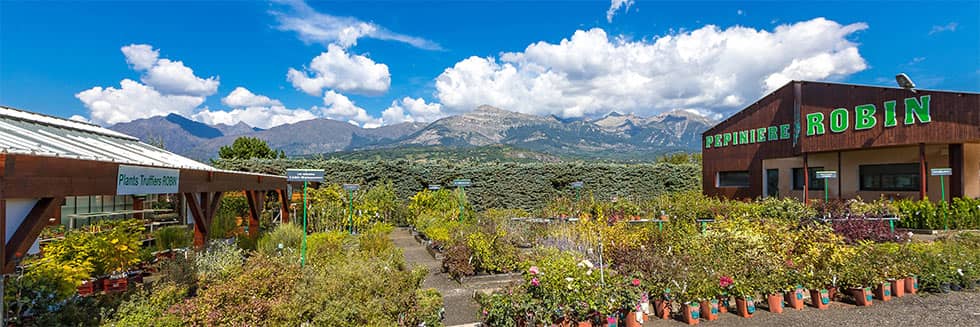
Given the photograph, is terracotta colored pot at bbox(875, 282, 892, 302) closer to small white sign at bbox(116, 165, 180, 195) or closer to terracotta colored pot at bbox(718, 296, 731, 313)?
terracotta colored pot at bbox(718, 296, 731, 313)

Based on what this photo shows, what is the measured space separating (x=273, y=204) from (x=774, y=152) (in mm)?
19185

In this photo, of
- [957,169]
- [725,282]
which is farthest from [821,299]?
[957,169]

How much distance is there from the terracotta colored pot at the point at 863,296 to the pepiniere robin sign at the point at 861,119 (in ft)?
38.0

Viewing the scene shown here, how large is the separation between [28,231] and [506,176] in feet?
55.8

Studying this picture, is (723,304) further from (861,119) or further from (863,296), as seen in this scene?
(861,119)

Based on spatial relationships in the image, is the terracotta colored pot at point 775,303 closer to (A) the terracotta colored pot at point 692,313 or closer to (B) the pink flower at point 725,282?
(B) the pink flower at point 725,282

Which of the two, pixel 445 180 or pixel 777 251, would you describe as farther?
pixel 445 180

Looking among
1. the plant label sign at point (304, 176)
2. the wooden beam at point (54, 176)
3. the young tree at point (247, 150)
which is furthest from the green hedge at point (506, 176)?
the young tree at point (247, 150)

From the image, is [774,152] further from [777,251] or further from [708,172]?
[777,251]

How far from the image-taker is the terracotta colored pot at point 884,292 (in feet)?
19.9

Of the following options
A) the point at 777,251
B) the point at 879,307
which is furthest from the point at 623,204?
the point at 879,307

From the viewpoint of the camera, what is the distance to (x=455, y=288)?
24.2 feet

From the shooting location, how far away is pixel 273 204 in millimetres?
15820

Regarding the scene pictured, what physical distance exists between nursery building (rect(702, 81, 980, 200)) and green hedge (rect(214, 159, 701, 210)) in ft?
9.80
